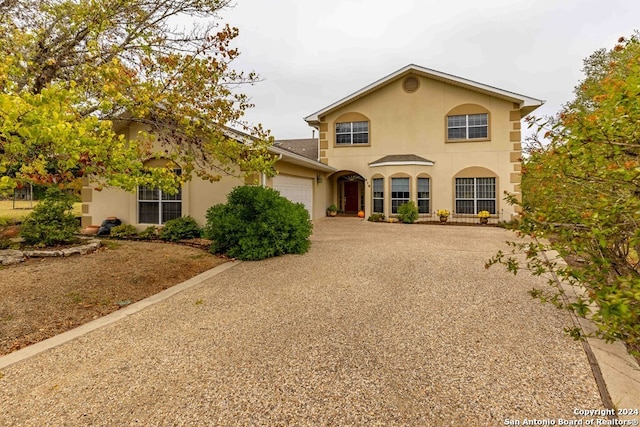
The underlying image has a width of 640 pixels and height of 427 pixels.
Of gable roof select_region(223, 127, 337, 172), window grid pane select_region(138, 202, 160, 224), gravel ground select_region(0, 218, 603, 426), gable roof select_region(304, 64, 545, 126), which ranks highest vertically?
gable roof select_region(304, 64, 545, 126)

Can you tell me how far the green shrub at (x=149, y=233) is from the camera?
34.2 feet

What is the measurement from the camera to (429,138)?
16188 mm

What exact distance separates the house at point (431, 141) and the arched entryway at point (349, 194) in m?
2.02

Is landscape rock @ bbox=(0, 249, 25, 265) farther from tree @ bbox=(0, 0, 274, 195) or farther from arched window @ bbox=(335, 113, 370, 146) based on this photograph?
arched window @ bbox=(335, 113, 370, 146)

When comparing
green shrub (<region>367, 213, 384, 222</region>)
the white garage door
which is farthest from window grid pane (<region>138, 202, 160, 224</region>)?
green shrub (<region>367, 213, 384, 222</region>)

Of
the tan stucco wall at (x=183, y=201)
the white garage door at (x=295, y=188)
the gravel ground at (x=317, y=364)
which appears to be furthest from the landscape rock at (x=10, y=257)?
the white garage door at (x=295, y=188)

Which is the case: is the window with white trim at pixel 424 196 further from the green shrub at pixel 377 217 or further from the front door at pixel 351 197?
the front door at pixel 351 197

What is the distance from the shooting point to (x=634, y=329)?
Result: 195 cm

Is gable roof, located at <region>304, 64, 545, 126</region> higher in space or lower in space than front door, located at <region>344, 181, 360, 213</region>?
higher

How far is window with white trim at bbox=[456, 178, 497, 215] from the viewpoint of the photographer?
15.5 metres

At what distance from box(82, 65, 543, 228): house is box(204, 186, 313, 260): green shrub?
5316mm

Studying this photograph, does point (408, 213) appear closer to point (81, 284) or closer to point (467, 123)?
point (467, 123)

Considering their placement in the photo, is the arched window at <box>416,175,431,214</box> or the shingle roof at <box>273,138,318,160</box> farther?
the shingle roof at <box>273,138,318,160</box>

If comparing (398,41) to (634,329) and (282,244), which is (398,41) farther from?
(634,329)
